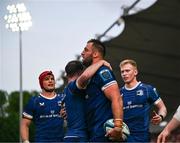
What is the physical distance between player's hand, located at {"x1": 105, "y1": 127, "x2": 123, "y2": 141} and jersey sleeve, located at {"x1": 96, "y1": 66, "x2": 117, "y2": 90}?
0.50 meters

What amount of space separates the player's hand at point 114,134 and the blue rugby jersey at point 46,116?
98.5 inches

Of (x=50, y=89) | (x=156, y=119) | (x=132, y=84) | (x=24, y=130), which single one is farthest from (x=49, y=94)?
(x=156, y=119)

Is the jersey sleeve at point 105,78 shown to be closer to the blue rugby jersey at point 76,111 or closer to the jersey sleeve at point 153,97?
the blue rugby jersey at point 76,111

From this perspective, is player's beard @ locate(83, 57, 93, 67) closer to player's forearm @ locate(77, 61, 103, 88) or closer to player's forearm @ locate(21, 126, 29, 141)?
player's forearm @ locate(77, 61, 103, 88)

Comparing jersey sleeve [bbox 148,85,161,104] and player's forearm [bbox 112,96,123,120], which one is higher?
jersey sleeve [bbox 148,85,161,104]

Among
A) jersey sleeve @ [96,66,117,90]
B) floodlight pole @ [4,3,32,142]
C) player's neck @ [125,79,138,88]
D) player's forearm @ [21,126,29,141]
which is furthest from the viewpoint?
floodlight pole @ [4,3,32,142]

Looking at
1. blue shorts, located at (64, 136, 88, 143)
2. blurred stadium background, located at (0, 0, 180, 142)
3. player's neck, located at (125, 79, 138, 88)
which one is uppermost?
blurred stadium background, located at (0, 0, 180, 142)

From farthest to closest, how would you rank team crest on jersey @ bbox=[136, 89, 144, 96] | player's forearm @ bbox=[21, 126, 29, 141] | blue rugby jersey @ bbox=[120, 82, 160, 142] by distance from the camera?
player's forearm @ bbox=[21, 126, 29, 141]
team crest on jersey @ bbox=[136, 89, 144, 96]
blue rugby jersey @ bbox=[120, 82, 160, 142]

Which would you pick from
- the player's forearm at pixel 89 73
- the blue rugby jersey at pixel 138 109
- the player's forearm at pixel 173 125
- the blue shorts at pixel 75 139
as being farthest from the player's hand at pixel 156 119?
the player's forearm at pixel 173 125

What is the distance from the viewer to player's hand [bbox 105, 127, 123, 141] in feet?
20.1

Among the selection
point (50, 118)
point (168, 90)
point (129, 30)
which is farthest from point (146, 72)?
point (50, 118)

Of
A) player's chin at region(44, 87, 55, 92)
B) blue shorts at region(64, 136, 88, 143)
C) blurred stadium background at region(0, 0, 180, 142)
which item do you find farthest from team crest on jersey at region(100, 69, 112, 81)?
blurred stadium background at region(0, 0, 180, 142)

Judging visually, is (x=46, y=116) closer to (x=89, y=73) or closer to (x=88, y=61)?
(x=88, y=61)

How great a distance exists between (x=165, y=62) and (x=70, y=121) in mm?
27947
